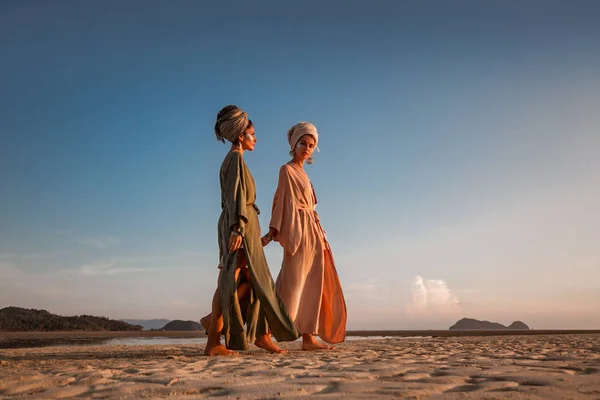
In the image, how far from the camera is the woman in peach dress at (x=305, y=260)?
5461 mm

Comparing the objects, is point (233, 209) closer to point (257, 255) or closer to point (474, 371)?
point (257, 255)

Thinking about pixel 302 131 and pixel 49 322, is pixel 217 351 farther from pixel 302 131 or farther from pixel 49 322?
pixel 49 322

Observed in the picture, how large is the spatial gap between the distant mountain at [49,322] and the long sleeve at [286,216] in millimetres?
16208

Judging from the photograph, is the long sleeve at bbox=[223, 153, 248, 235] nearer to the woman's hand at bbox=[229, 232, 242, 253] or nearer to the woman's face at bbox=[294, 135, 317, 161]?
the woman's hand at bbox=[229, 232, 242, 253]

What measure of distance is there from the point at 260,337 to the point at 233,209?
129cm

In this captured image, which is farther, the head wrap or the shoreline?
the shoreline

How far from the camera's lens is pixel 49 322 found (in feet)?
66.9

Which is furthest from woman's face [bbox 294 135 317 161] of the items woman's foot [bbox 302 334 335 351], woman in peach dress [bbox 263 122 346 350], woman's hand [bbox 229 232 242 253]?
woman's foot [bbox 302 334 335 351]

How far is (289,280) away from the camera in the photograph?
546 centimetres

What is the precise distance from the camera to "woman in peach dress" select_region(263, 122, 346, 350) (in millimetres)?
5461

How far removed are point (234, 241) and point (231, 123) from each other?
1.24 metres

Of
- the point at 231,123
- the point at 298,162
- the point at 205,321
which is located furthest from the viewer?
Result: the point at 298,162

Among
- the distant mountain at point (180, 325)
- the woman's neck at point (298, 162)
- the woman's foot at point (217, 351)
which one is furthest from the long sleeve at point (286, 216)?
the distant mountain at point (180, 325)

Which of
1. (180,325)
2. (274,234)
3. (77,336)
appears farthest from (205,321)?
(180,325)
